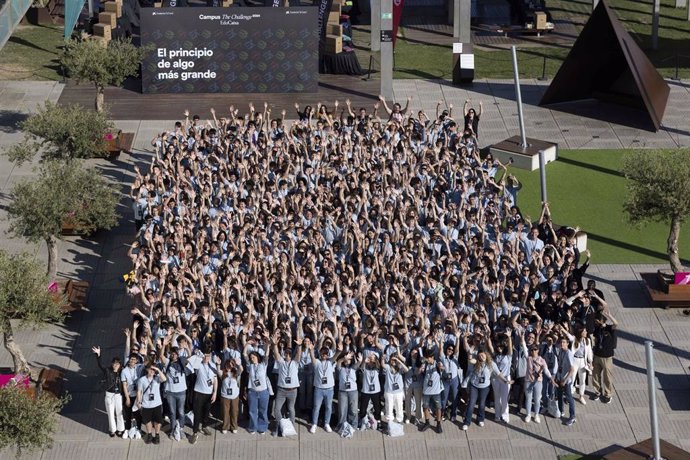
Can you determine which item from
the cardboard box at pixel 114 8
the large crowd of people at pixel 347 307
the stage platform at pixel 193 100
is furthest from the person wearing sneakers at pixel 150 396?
the cardboard box at pixel 114 8

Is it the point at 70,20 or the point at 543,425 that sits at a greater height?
the point at 70,20

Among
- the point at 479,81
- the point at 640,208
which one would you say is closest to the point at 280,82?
the point at 479,81

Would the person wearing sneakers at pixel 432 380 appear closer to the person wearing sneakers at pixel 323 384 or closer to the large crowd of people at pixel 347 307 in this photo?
the large crowd of people at pixel 347 307

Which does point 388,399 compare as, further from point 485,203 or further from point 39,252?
point 39,252

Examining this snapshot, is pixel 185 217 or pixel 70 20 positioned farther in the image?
pixel 70 20

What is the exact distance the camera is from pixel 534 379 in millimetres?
20438

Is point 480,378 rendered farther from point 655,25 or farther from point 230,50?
Result: point 655,25

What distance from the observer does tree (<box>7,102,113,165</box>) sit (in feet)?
95.7

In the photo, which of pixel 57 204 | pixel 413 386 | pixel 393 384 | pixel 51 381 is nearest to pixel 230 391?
pixel 393 384

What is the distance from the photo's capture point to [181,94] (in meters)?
37.9

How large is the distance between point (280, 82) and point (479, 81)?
20.3ft

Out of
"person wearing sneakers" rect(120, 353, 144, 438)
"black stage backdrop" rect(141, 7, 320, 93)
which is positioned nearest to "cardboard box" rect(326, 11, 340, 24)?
"black stage backdrop" rect(141, 7, 320, 93)

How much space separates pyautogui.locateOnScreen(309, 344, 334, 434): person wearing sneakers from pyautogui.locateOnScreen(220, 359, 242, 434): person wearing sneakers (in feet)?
3.92

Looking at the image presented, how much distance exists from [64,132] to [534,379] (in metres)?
13.7
